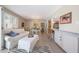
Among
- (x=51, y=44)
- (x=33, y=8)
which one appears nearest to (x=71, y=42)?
(x=51, y=44)

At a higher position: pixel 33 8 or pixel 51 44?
pixel 33 8

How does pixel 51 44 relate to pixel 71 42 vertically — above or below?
below

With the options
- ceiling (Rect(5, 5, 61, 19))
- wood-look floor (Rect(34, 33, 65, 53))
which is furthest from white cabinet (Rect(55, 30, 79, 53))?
ceiling (Rect(5, 5, 61, 19))

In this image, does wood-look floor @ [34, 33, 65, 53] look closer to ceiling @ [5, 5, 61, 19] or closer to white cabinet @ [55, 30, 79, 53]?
white cabinet @ [55, 30, 79, 53]

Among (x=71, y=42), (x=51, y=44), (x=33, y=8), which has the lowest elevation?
(x=51, y=44)

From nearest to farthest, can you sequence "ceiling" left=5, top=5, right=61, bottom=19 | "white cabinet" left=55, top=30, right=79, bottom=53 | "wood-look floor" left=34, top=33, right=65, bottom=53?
"white cabinet" left=55, top=30, right=79, bottom=53 < "wood-look floor" left=34, top=33, right=65, bottom=53 < "ceiling" left=5, top=5, right=61, bottom=19

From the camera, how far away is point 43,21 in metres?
13.5

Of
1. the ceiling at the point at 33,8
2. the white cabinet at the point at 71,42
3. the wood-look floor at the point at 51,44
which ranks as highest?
the ceiling at the point at 33,8

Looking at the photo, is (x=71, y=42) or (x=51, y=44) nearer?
(x=71, y=42)

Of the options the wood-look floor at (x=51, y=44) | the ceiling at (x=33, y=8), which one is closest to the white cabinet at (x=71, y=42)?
the wood-look floor at (x=51, y=44)

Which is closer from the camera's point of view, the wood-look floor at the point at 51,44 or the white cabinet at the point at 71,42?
the white cabinet at the point at 71,42

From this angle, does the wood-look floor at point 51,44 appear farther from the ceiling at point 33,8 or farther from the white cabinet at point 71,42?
the ceiling at point 33,8

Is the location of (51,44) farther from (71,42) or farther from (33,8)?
(71,42)
